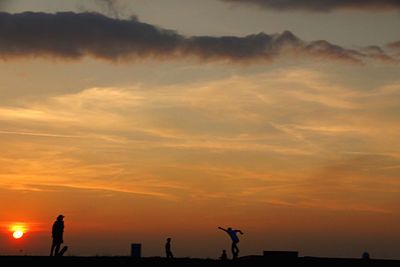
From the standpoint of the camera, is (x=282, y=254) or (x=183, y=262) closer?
(x=183, y=262)

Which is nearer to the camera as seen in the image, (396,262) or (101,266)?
(101,266)

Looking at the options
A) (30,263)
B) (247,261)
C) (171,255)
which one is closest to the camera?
(30,263)

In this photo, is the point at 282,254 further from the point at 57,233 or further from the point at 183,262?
the point at 57,233

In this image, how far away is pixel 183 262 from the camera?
57.7 metres

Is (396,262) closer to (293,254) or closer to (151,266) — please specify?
(293,254)

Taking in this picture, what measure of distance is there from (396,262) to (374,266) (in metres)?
2.36

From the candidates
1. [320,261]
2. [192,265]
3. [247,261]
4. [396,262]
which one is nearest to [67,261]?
[192,265]

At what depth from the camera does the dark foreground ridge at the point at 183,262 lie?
55469mm

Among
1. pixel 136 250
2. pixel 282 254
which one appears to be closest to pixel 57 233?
pixel 136 250

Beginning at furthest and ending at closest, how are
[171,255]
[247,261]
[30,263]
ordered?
[171,255], [247,261], [30,263]

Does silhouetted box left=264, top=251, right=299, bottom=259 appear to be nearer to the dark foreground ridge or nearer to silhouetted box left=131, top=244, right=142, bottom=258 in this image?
the dark foreground ridge

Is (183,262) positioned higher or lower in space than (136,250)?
lower

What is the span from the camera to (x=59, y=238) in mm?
56906

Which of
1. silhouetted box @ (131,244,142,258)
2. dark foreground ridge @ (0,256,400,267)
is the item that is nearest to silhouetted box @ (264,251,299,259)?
dark foreground ridge @ (0,256,400,267)
